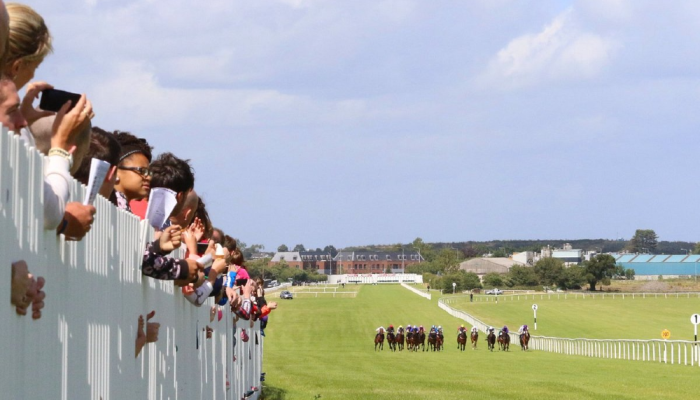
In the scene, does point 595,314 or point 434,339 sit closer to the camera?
point 434,339

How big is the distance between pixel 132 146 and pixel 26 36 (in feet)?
8.17

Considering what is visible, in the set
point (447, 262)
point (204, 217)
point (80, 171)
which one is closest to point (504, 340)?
point (204, 217)

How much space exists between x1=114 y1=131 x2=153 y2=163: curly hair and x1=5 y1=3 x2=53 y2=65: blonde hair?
2202mm

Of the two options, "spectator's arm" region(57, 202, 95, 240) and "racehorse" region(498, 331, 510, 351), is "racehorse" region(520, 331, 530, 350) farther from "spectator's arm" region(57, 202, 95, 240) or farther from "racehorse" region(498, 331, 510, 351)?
"spectator's arm" region(57, 202, 95, 240)

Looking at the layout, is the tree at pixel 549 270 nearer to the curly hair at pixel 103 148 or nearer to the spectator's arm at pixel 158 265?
the spectator's arm at pixel 158 265

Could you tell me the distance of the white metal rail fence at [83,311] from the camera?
2930 mm

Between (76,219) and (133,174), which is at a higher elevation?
(133,174)

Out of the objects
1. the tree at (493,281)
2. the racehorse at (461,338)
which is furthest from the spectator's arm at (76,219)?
the tree at (493,281)

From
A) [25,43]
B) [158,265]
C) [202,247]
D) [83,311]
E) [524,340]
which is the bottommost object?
[524,340]

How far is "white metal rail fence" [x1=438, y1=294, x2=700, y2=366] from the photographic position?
34.7 meters

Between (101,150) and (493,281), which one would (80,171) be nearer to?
(101,150)

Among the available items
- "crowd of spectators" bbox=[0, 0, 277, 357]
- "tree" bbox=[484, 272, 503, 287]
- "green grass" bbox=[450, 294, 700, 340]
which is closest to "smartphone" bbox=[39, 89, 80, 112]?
"crowd of spectators" bbox=[0, 0, 277, 357]

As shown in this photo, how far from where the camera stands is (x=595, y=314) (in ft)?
260

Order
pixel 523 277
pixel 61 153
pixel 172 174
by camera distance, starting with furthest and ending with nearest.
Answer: pixel 523 277 < pixel 172 174 < pixel 61 153
